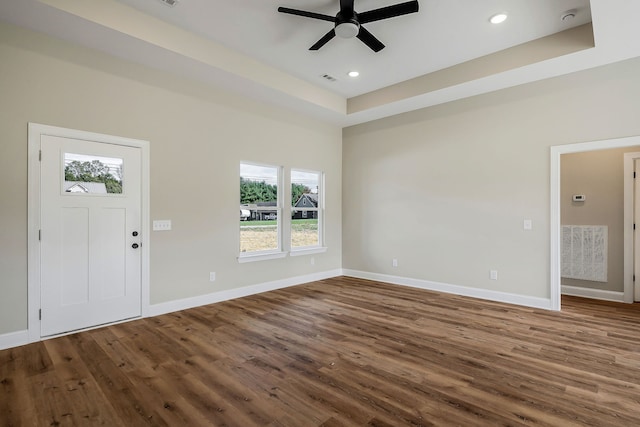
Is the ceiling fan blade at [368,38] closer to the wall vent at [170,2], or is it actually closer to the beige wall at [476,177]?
the wall vent at [170,2]

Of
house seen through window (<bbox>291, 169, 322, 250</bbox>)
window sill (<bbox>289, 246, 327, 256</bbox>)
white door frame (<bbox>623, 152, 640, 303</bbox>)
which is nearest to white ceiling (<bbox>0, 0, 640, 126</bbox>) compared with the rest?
house seen through window (<bbox>291, 169, 322, 250</bbox>)

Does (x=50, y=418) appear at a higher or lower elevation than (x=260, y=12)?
lower

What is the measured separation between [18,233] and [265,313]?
8.85ft

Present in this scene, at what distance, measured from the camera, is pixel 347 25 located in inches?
121

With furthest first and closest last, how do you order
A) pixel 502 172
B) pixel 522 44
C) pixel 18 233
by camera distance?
pixel 502 172 → pixel 522 44 → pixel 18 233

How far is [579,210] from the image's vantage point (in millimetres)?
5145

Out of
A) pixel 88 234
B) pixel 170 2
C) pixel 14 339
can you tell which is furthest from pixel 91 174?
pixel 170 2

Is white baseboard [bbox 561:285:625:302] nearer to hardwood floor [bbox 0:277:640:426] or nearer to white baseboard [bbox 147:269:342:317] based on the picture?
hardwood floor [bbox 0:277:640:426]

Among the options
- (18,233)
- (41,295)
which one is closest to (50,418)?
(41,295)

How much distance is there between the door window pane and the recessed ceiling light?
4470 mm

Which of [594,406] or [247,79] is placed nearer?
[594,406]

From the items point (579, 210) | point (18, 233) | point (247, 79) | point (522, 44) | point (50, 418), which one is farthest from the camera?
point (579, 210)

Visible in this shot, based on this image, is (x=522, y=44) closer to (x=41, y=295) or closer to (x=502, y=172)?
(x=502, y=172)

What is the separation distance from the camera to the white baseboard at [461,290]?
173 inches
